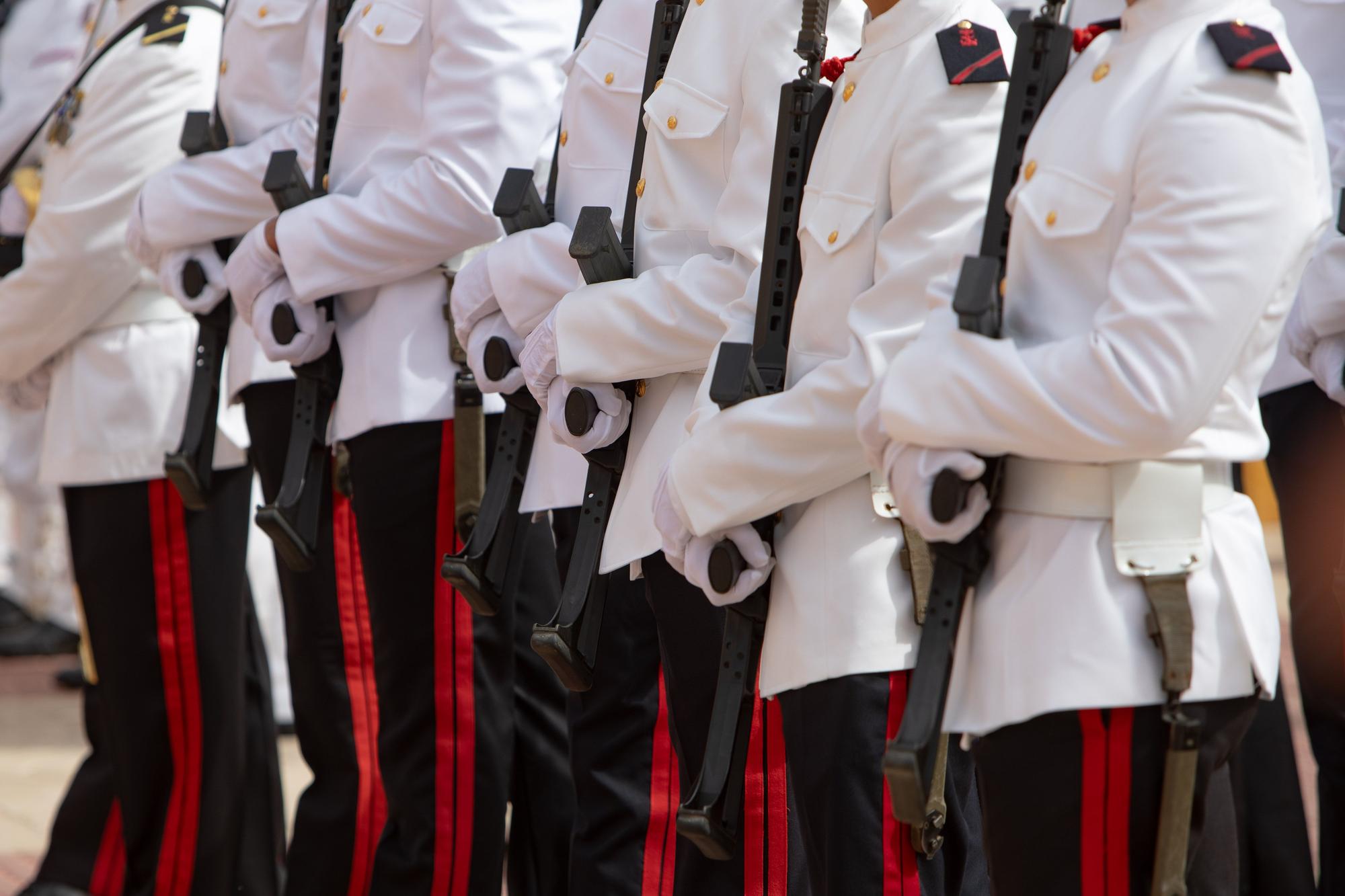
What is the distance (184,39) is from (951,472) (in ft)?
8.19

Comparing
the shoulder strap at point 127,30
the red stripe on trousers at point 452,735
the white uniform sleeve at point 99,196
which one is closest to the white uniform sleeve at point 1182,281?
the red stripe on trousers at point 452,735

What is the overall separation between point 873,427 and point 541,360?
2.59ft

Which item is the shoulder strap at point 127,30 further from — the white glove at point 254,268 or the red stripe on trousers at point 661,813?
the red stripe on trousers at point 661,813

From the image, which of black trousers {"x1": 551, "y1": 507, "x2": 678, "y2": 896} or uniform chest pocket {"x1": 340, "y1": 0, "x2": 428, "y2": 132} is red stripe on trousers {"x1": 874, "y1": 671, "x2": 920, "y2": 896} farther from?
uniform chest pocket {"x1": 340, "y1": 0, "x2": 428, "y2": 132}

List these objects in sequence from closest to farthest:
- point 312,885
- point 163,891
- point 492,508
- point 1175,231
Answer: point 1175,231 < point 492,508 < point 312,885 < point 163,891

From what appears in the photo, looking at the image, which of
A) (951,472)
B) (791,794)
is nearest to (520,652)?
(791,794)

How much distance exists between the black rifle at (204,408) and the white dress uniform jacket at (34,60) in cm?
121

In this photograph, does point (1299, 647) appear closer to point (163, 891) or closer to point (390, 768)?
point (390, 768)

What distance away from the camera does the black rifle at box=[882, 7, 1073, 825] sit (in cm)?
162

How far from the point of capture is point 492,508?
271cm

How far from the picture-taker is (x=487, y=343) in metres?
2.62

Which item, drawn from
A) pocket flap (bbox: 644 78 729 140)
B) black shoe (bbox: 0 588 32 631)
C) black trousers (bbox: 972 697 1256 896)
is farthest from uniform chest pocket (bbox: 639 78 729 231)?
black shoe (bbox: 0 588 32 631)

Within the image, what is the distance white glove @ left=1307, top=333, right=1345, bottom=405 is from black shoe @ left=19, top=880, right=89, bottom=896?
259 cm

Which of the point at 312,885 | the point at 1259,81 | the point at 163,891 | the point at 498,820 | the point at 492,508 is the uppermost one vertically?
the point at 1259,81
